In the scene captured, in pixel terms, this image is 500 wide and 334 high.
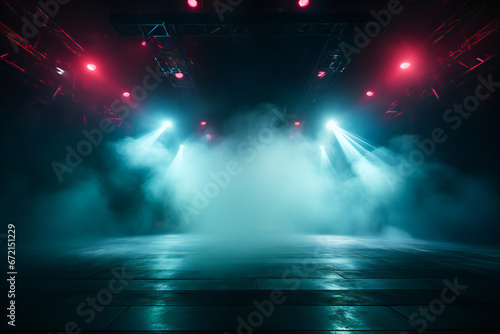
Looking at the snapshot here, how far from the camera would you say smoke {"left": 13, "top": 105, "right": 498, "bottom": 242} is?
7227mm

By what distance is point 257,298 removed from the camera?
179cm

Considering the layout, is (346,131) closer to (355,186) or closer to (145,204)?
(355,186)

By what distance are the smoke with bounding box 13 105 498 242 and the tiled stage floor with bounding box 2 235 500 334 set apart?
14.6ft

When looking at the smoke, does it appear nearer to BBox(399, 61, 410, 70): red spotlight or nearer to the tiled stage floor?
BBox(399, 61, 410, 70): red spotlight

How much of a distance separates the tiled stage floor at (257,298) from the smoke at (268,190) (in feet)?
14.6

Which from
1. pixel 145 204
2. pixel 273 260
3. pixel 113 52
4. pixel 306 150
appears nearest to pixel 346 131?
pixel 306 150

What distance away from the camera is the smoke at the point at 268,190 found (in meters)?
7.23

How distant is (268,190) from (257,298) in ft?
38.5
